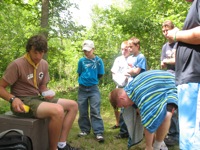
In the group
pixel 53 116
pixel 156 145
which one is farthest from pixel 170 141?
pixel 53 116

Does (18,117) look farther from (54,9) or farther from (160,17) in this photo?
(160,17)

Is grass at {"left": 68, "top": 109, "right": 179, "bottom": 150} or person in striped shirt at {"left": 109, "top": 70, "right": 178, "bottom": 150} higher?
person in striped shirt at {"left": 109, "top": 70, "right": 178, "bottom": 150}

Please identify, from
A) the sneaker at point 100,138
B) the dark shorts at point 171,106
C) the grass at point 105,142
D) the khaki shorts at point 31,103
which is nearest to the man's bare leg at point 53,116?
the khaki shorts at point 31,103

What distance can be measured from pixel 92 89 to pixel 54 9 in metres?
3.25

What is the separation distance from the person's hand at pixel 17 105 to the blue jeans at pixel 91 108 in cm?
128

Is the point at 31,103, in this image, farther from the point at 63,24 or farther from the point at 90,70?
the point at 63,24

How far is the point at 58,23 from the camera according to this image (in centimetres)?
614

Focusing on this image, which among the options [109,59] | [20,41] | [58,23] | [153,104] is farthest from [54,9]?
[153,104]

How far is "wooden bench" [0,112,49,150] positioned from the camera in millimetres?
2645

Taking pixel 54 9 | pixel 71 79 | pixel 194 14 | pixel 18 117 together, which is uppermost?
pixel 54 9

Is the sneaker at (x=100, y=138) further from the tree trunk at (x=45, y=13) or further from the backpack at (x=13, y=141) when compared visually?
the tree trunk at (x=45, y=13)

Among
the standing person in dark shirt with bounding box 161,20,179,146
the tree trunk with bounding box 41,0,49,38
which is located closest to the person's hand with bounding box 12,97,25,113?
the standing person in dark shirt with bounding box 161,20,179,146

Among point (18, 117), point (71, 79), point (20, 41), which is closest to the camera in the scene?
point (18, 117)

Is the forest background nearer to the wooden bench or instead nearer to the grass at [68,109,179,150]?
the grass at [68,109,179,150]
